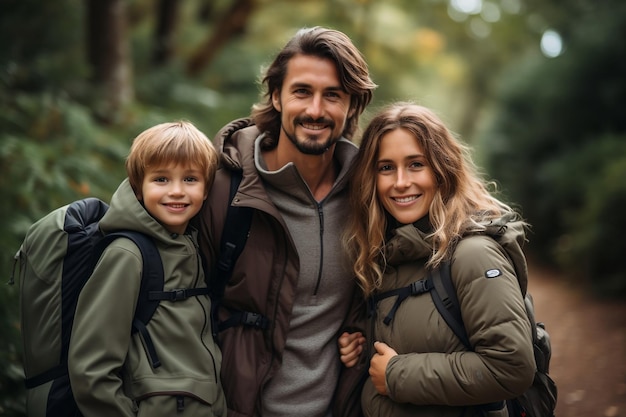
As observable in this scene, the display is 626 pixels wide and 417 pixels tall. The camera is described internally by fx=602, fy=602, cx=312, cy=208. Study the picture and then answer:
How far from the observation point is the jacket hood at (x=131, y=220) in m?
2.90

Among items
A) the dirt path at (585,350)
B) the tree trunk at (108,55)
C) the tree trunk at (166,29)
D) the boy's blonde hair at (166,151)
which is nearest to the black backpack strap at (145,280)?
the boy's blonde hair at (166,151)

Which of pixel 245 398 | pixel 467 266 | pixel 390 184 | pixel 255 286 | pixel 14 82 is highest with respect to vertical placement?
pixel 14 82

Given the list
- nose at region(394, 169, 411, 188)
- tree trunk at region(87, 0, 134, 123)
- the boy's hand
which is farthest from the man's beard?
tree trunk at region(87, 0, 134, 123)

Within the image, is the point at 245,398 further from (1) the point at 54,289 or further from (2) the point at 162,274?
(1) the point at 54,289

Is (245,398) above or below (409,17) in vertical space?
below

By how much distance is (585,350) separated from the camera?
7160 millimetres

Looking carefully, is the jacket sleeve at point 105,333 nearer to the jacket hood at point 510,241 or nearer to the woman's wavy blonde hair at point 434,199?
the woman's wavy blonde hair at point 434,199

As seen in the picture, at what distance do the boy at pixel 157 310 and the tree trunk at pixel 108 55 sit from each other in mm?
5929

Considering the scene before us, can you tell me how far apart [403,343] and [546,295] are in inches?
314

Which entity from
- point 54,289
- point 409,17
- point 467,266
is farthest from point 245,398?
point 409,17

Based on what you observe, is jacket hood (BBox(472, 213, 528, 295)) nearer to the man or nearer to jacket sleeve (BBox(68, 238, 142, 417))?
the man

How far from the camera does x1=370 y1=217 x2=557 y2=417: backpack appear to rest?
2958 millimetres

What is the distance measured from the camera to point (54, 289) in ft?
9.40

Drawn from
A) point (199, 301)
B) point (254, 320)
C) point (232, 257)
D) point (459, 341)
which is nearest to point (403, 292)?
point (459, 341)
